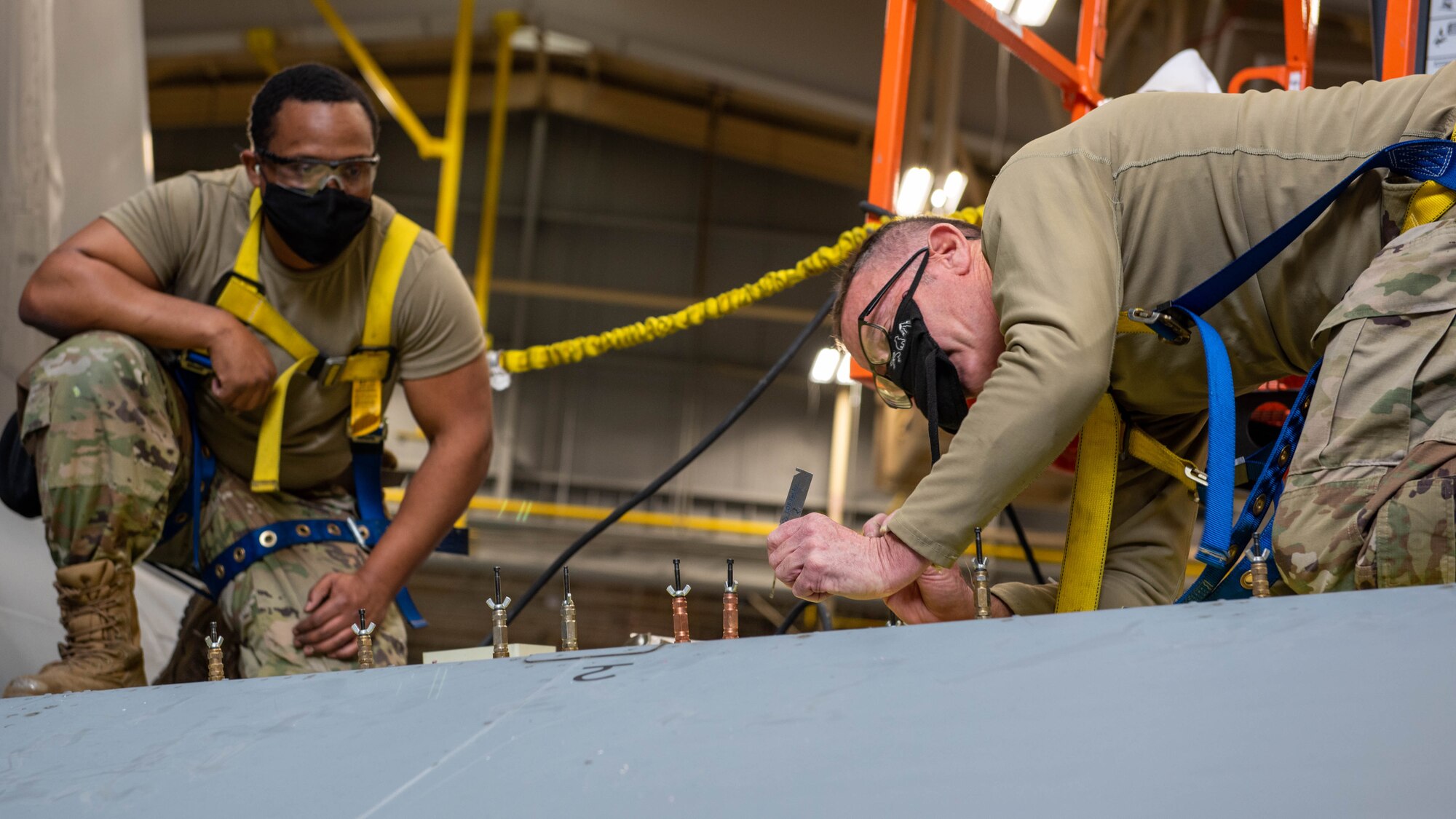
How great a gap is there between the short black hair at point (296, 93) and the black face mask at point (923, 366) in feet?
4.27

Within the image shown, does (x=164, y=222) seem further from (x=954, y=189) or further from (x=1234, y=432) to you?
(x=954, y=189)

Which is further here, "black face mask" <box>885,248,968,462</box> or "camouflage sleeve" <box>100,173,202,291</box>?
"camouflage sleeve" <box>100,173,202,291</box>

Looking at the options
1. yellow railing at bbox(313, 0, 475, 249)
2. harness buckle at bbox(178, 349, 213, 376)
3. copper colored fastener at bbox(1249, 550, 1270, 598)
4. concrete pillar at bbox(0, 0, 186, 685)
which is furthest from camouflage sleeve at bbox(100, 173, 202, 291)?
yellow railing at bbox(313, 0, 475, 249)

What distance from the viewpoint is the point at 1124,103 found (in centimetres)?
171

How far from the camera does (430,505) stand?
2.62 meters

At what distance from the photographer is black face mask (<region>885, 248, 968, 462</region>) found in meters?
1.70

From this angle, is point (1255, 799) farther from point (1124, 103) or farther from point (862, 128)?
point (862, 128)

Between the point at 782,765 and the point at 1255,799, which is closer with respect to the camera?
the point at 1255,799

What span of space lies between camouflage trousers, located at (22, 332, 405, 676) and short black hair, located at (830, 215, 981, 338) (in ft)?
4.36

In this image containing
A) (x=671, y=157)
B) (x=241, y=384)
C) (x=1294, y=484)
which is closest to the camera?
(x=1294, y=484)

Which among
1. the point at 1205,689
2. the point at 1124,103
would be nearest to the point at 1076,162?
the point at 1124,103

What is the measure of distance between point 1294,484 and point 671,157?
1117 centimetres

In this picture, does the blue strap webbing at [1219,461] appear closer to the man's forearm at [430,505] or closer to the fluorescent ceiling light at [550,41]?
the man's forearm at [430,505]

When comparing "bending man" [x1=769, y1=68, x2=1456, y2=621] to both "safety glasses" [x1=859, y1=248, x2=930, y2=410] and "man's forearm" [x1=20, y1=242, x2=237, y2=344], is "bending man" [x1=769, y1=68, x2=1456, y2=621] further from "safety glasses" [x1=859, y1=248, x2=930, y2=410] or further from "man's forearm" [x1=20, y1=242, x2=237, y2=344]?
"man's forearm" [x1=20, y1=242, x2=237, y2=344]
